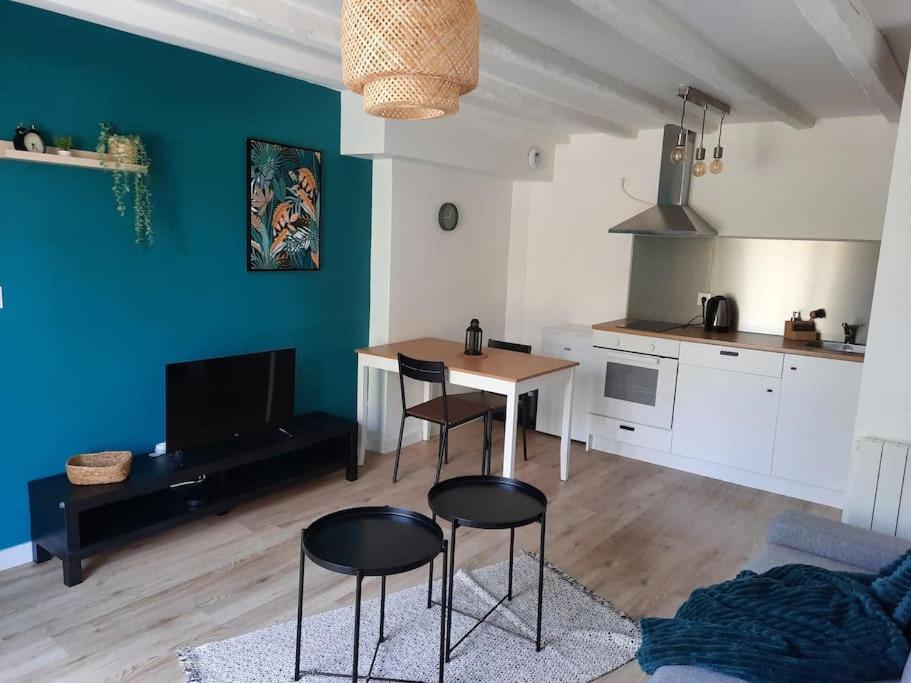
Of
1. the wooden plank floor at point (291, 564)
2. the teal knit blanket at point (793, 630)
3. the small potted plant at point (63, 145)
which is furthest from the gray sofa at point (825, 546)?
the small potted plant at point (63, 145)

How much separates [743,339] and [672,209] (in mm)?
1080

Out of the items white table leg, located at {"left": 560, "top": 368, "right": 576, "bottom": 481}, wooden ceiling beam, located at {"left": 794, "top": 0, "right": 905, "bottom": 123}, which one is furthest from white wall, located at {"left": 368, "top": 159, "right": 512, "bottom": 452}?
wooden ceiling beam, located at {"left": 794, "top": 0, "right": 905, "bottom": 123}

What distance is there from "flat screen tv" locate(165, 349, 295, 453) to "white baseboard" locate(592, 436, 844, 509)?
240 centimetres

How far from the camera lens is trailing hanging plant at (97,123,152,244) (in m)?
2.87

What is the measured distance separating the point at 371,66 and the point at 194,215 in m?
2.18

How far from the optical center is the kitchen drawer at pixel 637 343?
442 cm

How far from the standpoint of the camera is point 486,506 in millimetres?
2346

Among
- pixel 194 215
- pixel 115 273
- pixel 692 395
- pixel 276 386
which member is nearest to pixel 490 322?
pixel 692 395

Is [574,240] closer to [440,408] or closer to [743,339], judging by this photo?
[743,339]

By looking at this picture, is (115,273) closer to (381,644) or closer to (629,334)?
(381,644)

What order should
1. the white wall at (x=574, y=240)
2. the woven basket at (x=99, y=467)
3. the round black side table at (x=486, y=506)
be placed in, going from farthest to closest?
1. the white wall at (x=574, y=240)
2. the woven basket at (x=99, y=467)
3. the round black side table at (x=486, y=506)

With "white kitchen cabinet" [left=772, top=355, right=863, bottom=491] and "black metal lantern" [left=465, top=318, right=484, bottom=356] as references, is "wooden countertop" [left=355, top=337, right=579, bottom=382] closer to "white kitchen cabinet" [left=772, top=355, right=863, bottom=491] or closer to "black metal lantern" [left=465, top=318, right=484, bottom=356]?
"black metal lantern" [left=465, top=318, right=484, bottom=356]

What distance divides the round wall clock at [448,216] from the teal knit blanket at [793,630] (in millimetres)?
3410

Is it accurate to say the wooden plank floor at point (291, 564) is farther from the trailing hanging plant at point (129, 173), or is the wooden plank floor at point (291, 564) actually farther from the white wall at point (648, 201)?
the white wall at point (648, 201)
